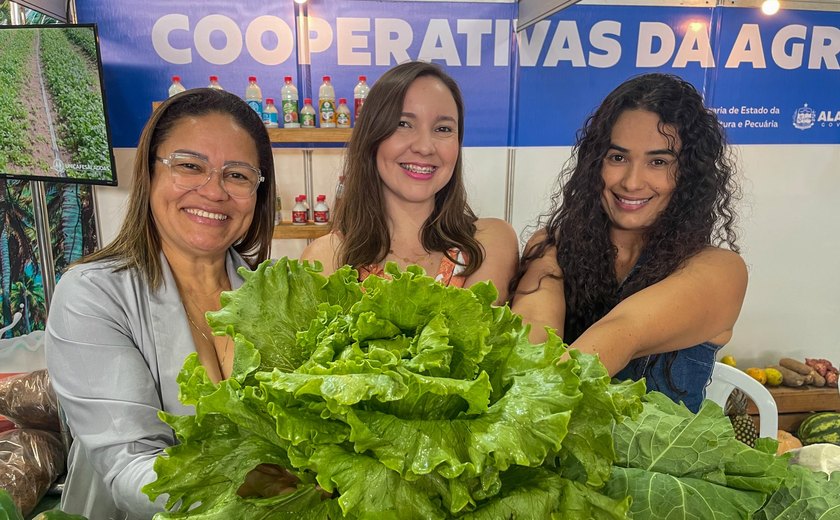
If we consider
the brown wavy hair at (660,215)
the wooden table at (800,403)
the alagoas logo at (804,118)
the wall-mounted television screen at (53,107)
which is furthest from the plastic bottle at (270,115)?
the wooden table at (800,403)

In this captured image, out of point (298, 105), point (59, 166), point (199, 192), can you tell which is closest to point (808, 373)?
point (298, 105)

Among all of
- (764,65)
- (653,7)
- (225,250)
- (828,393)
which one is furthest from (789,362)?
(225,250)

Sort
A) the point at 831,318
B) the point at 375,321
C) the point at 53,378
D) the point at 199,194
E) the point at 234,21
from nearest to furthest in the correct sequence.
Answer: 1. the point at 375,321
2. the point at 53,378
3. the point at 199,194
4. the point at 234,21
5. the point at 831,318

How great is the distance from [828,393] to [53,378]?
410cm

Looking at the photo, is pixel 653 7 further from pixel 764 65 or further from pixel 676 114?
pixel 676 114

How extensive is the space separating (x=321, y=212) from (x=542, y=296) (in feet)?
6.42

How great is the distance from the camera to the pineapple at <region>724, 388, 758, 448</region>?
114 inches

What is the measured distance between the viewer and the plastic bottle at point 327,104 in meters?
3.09

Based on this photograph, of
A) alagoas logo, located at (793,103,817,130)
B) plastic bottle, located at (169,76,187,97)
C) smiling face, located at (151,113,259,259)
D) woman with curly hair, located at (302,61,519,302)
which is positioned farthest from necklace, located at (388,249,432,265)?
alagoas logo, located at (793,103,817,130)

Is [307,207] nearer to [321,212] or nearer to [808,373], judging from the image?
[321,212]

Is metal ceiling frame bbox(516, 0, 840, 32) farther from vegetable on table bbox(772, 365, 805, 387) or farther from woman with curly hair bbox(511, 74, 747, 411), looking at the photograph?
vegetable on table bbox(772, 365, 805, 387)

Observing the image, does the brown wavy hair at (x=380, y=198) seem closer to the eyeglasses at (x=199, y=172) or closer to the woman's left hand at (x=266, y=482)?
the eyeglasses at (x=199, y=172)

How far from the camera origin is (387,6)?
10.4 ft

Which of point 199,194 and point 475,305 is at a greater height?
point 199,194
